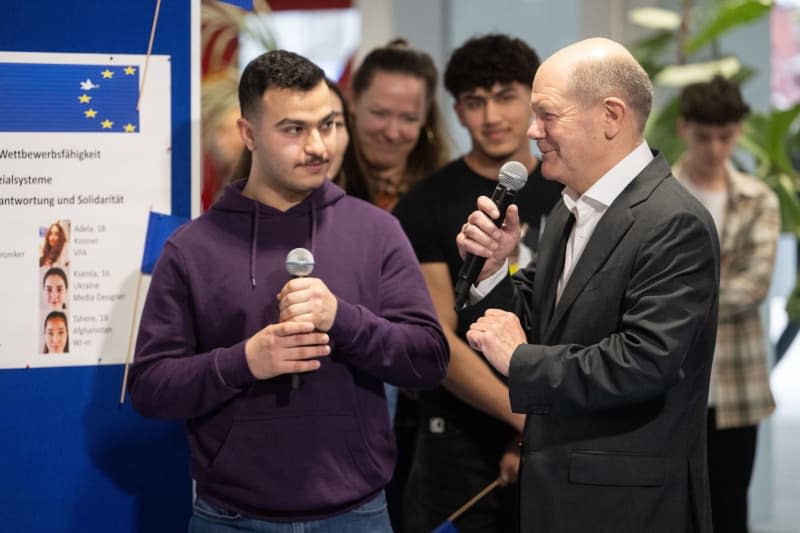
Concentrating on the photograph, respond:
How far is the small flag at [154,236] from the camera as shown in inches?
114

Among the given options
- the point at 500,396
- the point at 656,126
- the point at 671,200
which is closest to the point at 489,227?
the point at 671,200

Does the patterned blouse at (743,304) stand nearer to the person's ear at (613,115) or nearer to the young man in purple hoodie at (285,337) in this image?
the young man in purple hoodie at (285,337)

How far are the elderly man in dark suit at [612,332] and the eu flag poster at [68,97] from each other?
1.07 metres

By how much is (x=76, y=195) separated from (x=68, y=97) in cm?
24

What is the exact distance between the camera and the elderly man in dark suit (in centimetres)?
208

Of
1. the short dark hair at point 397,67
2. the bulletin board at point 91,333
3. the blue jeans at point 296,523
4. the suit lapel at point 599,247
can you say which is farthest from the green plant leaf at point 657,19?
the blue jeans at point 296,523

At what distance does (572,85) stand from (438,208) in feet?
3.39

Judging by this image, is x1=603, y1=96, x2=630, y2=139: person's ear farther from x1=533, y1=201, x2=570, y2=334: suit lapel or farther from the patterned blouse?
the patterned blouse

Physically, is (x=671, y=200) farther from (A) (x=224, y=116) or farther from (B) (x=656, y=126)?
(A) (x=224, y=116)

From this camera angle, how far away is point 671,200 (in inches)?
84.7

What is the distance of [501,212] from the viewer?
2.29m

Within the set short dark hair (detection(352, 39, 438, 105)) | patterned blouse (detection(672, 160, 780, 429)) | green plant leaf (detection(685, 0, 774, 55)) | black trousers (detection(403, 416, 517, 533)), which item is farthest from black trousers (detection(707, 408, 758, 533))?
green plant leaf (detection(685, 0, 774, 55))

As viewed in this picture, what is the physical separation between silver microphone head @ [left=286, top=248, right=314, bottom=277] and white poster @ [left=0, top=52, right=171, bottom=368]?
2.34ft

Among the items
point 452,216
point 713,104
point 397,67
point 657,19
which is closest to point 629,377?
point 452,216
